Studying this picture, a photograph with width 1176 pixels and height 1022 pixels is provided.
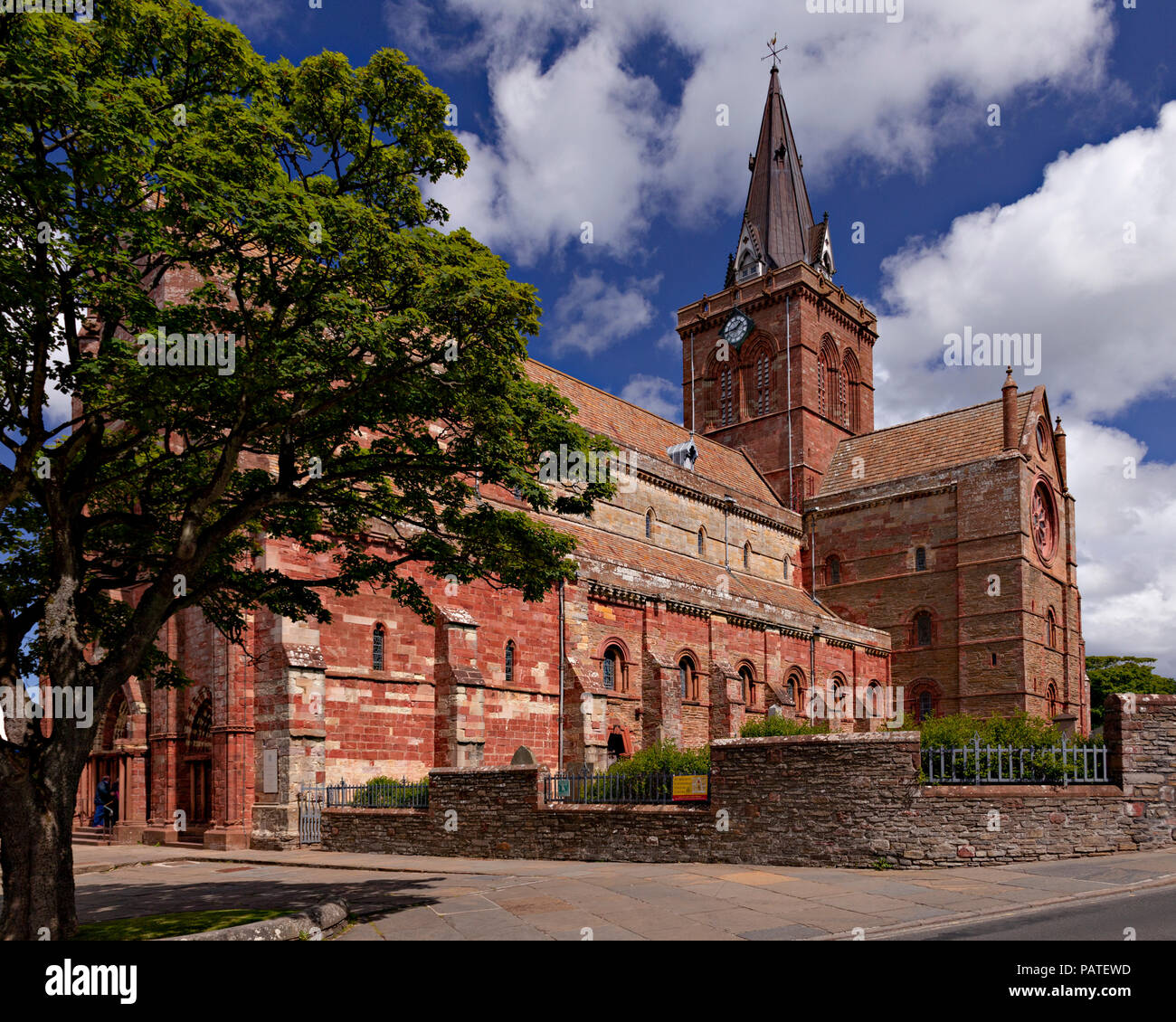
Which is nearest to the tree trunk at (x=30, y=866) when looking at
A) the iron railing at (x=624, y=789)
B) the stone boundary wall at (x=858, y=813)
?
the stone boundary wall at (x=858, y=813)

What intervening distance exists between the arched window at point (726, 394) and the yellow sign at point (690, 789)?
38625mm

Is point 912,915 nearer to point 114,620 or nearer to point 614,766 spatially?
point 614,766

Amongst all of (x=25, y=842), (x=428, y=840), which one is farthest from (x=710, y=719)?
(x=25, y=842)

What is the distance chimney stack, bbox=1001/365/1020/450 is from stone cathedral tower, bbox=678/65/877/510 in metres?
9.92

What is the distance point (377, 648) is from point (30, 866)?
1414cm

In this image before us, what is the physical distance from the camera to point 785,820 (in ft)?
53.0

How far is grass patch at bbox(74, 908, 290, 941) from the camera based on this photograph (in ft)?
33.6

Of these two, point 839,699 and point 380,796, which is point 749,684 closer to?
point 839,699

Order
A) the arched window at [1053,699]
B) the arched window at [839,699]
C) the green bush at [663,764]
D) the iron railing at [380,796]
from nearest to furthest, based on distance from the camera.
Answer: the green bush at [663,764]
the iron railing at [380,796]
the arched window at [839,699]
the arched window at [1053,699]

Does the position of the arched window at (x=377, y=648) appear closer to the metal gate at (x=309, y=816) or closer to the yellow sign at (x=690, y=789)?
the metal gate at (x=309, y=816)

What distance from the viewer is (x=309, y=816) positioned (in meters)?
21.2

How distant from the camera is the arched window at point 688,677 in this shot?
33250 mm

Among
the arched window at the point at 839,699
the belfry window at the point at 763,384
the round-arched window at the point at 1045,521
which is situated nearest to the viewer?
the arched window at the point at 839,699
